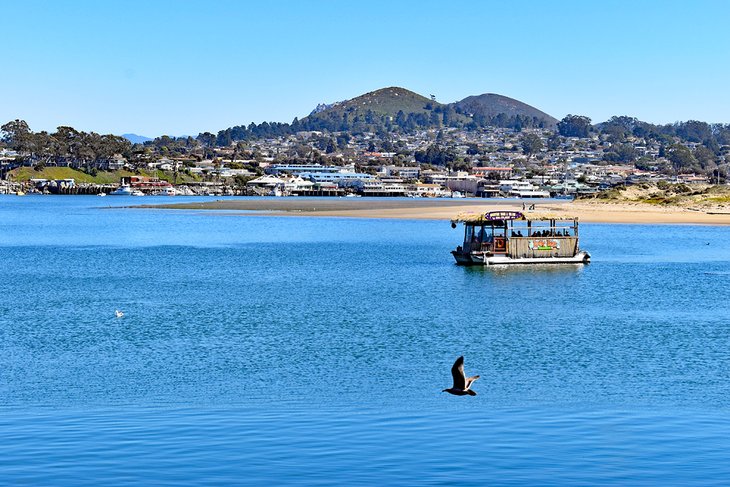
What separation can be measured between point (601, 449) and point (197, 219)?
104 m

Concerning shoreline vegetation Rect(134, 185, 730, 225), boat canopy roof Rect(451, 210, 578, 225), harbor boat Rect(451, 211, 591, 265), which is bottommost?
shoreline vegetation Rect(134, 185, 730, 225)

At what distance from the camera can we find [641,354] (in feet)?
99.5

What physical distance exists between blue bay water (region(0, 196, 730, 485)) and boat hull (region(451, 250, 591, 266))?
3.78ft

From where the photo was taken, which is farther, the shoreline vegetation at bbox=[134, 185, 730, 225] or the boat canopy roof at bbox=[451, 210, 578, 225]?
the shoreline vegetation at bbox=[134, 185, 730, 225]

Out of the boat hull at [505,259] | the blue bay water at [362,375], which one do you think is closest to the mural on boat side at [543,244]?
the boat hull at [505,259]

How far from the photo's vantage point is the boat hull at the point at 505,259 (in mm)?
56375

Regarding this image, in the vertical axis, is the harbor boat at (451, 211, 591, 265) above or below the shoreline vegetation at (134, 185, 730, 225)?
above

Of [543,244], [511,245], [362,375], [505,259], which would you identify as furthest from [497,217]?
[362,375]

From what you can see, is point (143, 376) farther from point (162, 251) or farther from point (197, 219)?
point (197, 219)

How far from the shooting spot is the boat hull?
185ft

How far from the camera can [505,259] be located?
56344 mm

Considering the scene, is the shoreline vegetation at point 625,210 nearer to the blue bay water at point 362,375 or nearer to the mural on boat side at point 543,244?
the mural on boat side at point 543,244

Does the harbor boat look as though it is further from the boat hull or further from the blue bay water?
the blue bay water

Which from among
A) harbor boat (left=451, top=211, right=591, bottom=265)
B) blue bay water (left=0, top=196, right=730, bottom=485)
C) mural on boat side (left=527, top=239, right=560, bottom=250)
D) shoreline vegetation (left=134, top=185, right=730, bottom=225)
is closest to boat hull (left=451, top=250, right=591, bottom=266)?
harbor boat (left=451, top=211, right=591, bottom=265)
